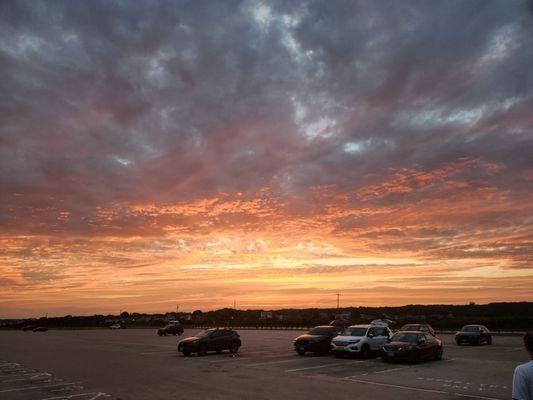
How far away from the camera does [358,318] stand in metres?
104

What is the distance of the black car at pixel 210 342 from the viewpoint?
2598 centimetres

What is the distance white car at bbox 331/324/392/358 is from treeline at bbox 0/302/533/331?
48.7m

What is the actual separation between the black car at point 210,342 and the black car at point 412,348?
9.78 meters

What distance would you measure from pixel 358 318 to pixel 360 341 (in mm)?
84750

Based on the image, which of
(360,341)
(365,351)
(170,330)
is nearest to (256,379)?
(360,341)

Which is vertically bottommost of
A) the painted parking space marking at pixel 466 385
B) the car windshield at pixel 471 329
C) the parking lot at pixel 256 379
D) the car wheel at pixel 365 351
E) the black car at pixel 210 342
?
the painted parking space marking at pixel 466 385

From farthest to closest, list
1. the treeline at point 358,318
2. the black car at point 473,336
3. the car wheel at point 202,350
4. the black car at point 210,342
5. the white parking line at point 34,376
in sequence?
the treeline at point 358,318 < the black car at point 473,336 < the car wheel at point 202,350 < the black car at point 210,342 < the white parking line at point 34,376

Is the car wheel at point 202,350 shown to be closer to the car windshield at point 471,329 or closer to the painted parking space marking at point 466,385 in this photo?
the painted parking space marking at point 466,385

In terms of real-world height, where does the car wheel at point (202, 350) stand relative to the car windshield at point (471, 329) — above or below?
below

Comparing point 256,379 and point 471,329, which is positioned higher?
point 471,329

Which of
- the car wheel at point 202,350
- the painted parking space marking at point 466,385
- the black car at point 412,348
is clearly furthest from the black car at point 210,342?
the painted parking space marking at point 466,385

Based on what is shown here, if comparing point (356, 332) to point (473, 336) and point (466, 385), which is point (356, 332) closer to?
point (466, 385)

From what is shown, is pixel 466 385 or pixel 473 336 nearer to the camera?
pixel 466 385

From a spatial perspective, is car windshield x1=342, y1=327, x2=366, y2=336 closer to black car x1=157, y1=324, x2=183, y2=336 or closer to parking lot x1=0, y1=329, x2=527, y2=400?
parking lot x1=0, y1=329, x2=527, y2=400
